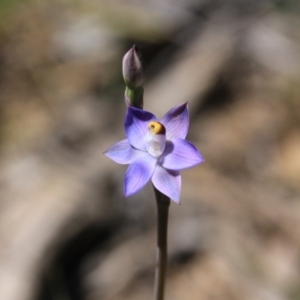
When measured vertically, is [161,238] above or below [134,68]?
below

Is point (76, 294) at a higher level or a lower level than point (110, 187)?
lower

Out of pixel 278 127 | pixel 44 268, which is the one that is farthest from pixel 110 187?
pixel 278 127

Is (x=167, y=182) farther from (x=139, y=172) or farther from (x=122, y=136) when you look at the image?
(x=122, y=136)

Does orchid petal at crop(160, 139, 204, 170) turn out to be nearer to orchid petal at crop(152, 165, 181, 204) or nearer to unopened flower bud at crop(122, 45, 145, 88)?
orchid petal at crop(152, 165, 181, 204)

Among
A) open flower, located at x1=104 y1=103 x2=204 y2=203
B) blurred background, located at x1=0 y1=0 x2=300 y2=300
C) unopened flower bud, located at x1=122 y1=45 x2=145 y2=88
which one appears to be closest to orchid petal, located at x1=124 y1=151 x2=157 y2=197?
open flower, located at x1=104 y1=103 x2=204 y2=203

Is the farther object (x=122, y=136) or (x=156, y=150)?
(x=122, y=136)

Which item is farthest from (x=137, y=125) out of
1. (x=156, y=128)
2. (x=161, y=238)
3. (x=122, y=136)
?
(x=122, y=136)

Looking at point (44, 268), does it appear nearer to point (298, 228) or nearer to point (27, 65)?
point (298, 228)
